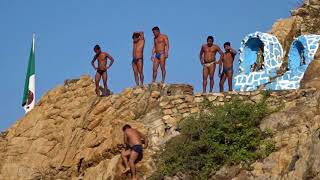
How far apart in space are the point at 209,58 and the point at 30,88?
686 centimetres

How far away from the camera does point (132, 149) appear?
16266 mm

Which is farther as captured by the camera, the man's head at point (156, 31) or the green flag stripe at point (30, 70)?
the green flag stripe at point (30, 70)

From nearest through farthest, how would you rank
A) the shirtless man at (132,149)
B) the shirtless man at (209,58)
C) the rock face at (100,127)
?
the rock face at (100,127) → the shirtless man at (132,149) → the shirtless man at (209,58)

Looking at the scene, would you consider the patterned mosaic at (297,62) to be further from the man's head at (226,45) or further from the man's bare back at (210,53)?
the man's bare back at (210,53)

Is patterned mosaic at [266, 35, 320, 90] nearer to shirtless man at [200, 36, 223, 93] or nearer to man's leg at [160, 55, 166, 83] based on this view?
shirtless man at [200, 36, 223, 93]

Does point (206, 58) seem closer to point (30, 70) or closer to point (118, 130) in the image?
point (118, 130)

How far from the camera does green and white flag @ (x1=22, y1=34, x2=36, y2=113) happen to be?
2237 cm

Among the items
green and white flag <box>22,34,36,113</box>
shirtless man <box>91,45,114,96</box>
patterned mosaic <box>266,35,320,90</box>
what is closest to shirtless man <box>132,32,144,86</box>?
shirtless man <box>91,45,114,96</box>

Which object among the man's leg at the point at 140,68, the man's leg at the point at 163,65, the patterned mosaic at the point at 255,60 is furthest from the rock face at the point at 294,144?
the patterned mosaic at the point at 255,60

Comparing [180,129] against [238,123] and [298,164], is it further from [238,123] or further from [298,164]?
[298,164]

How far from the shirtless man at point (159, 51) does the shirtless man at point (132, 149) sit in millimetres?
2425

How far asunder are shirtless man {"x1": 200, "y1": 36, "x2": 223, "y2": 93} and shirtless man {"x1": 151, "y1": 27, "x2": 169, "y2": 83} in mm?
857

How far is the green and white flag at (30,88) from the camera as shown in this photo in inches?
881

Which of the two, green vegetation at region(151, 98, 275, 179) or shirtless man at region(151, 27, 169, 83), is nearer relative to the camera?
green vegetation at region(151, 98, 275, 179)
